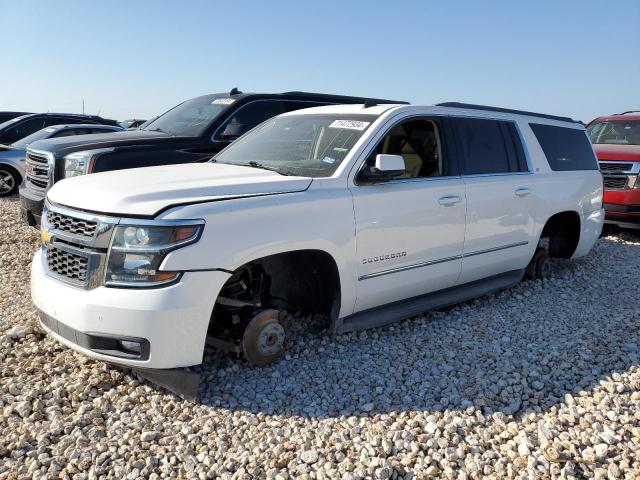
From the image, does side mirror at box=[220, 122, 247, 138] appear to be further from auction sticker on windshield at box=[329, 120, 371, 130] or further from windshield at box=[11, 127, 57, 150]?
windshield at box=[11, 127, 57, 150]

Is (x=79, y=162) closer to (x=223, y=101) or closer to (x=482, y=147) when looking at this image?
(x=223, y=101)

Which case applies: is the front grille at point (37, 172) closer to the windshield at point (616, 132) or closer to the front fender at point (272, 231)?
the front fender at point (272, 231)

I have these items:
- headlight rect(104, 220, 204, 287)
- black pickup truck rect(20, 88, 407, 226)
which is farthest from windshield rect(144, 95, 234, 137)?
headlight rect(104, 220, 204, 287)

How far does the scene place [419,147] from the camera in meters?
4.64

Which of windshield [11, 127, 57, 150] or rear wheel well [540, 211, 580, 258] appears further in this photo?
windshield [11, 127, 57, 150]

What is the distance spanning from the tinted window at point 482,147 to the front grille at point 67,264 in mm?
3070

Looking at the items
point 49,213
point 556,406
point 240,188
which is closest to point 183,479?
point 240,188

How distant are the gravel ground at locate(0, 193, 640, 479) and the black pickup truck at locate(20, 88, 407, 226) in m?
2.16

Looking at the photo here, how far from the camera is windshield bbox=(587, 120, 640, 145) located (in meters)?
9.71

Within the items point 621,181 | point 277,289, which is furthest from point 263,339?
point 621,181

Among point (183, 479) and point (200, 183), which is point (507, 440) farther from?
point (200, 183)

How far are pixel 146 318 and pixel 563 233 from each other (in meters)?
5.00

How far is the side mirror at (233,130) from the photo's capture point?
6812 millimetres

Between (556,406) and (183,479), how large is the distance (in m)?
2.20
